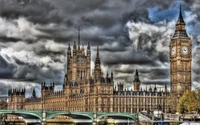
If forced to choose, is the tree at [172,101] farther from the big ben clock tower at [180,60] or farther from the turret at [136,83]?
the turret at [136,83]

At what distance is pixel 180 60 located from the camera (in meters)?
112

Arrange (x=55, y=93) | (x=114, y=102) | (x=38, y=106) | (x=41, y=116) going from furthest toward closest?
(x=38, y=106)
(x=55, y=93)
(x=114, y=102)
(x=41, y=116)

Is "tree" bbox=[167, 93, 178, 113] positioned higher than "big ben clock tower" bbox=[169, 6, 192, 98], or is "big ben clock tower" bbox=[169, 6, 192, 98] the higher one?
"big ben clock tower" bbox=[169, 6, 192, 98]

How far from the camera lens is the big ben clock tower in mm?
112438

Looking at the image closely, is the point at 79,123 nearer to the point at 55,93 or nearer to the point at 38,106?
the point at 55,93

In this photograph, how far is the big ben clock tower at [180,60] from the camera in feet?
369

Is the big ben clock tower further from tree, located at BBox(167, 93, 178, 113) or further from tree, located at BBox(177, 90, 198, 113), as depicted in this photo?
tree, located at BBox(177, 90, 198, 113)

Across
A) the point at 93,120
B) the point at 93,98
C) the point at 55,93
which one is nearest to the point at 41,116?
the point at 93,120

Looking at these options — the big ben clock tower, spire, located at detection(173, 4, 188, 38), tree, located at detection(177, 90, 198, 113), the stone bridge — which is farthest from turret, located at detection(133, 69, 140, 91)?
tree, located at detection(177, 90, 198, 113)

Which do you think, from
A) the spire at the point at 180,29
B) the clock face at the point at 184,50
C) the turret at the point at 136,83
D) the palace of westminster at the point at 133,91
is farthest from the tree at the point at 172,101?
the spire at the point at 180,29

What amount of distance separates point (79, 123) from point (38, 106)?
48.6 metres

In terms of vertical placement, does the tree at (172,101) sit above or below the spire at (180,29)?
below

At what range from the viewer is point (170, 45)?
115 m

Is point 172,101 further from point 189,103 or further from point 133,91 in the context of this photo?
point 189,103
